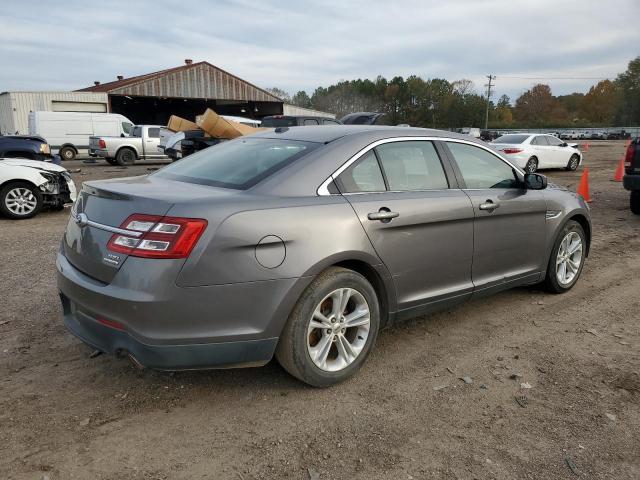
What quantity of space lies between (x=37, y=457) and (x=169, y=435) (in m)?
0.61

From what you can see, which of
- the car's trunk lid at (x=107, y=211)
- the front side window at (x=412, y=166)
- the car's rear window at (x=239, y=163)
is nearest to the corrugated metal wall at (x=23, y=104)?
the car's rear window at (x=239, y=163)

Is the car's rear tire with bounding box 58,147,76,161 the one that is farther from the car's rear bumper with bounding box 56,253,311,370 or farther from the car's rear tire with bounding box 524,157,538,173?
the car's rear bumper with bounding box 56,253,311,370

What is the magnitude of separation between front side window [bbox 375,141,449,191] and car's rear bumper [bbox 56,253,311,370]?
1.12 m

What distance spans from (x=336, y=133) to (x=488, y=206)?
1324 millimetres

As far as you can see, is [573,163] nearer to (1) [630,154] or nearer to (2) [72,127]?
(1) [630,154]

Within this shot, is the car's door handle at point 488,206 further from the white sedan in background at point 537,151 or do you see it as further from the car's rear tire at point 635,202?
the white sedan in background at point 537,151

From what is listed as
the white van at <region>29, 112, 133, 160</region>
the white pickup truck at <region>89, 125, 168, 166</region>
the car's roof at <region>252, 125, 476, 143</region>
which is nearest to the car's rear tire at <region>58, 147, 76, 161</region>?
the white van at <region>29, 112, 133, 160</region>

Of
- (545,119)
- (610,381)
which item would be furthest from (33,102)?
(545,119)

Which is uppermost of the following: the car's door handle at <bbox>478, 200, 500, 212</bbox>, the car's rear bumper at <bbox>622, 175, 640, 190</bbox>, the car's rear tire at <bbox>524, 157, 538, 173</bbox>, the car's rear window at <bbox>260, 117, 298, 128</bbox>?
the car's rear window at <bbox>260, 117, 298, 128</bbox>

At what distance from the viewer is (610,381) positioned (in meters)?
3.39

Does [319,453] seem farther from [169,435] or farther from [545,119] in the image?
[545,119]

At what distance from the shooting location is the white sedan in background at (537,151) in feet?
Result: 57.4

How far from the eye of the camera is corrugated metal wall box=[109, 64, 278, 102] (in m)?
38.3

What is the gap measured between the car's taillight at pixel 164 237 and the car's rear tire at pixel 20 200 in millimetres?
7401
